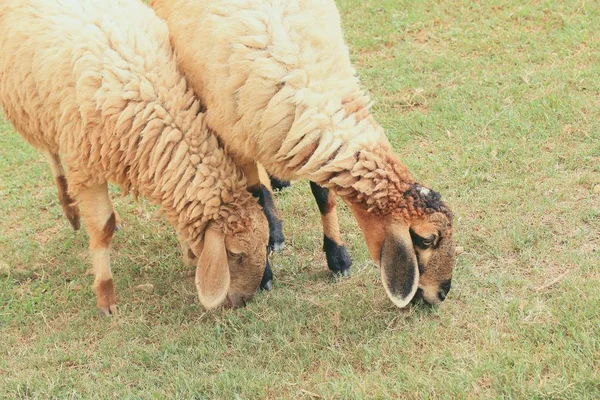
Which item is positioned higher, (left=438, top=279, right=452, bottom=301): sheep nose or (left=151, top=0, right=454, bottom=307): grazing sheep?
(left=151, top=0, right=454, bottom=307): grazing sheep

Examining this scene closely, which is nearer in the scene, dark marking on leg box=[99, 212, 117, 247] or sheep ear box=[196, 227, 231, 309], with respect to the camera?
sheep ear box=[196, 227, 231, 309]

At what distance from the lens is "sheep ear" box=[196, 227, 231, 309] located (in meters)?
4.63

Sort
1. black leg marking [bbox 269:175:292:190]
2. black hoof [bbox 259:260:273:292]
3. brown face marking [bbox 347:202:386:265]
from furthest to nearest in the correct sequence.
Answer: black leg marking [bbox 269:175:292:190], black hoof [bbox 259:260:273:292], brown face marking [bbox 347:202:386:265]

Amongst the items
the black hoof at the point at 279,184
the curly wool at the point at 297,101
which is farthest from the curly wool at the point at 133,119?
the black hoof at the point at 279,184

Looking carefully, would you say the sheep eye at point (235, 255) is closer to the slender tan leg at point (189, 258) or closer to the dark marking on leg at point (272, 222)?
the dark marking on leg at point (272, 222)

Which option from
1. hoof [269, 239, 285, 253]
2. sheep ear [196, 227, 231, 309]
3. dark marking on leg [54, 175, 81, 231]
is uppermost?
sheep ear [196, 227, 231, 309]

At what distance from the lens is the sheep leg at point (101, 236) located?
5.32m

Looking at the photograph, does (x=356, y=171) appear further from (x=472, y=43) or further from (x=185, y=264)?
(x=472, y=43)

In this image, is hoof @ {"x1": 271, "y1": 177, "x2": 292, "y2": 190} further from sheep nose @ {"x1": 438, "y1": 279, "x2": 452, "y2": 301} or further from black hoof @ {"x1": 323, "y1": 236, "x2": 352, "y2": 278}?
sheep nose @ {"x1": 438, "y1": 279, "x2": 452, "y2": 301}

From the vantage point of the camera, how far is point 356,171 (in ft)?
13.9

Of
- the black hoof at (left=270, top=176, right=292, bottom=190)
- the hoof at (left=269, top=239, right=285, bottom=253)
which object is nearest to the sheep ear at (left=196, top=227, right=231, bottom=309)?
the hoof at (left=269, top=239, right=285, bottom=253)

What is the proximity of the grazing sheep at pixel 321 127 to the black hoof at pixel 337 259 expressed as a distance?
928mm

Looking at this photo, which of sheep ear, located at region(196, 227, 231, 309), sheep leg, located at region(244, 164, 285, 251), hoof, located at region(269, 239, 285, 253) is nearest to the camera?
sheep ear, located at region(196, 227, 231, 309)

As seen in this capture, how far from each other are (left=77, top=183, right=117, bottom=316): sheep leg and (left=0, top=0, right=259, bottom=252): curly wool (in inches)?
5.9
